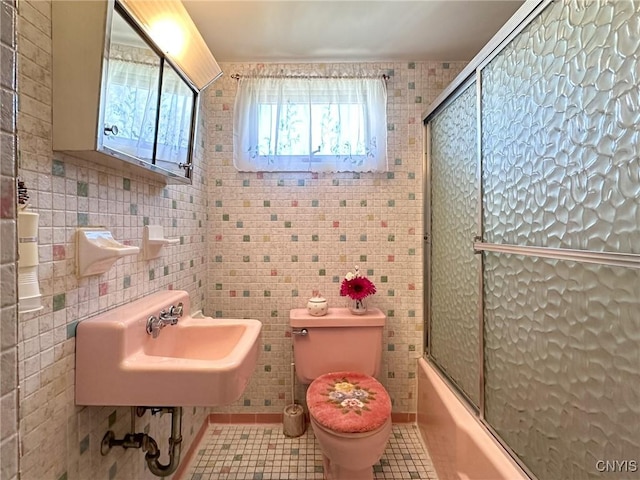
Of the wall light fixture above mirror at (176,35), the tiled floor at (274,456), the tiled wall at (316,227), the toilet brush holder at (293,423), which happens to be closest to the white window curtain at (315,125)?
the tiled wall at (316,227)

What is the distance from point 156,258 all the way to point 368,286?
1.11m

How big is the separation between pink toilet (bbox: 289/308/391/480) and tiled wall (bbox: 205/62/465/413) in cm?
19

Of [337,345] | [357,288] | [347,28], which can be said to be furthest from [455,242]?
[347,28]

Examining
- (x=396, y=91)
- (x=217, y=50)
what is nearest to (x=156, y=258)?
(x=217, y=50)

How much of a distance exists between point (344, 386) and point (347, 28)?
1.83m

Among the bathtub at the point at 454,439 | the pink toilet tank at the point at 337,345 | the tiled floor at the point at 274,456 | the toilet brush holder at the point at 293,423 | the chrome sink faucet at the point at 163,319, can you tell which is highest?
the chrome sink faucet at the point at 163,319

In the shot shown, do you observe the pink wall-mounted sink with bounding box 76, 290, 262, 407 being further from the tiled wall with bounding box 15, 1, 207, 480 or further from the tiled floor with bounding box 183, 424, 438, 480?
the tiled floor with bounding box 183, 424, 438, 480

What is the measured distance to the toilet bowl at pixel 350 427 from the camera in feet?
4.33

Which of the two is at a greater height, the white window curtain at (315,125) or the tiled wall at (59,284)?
the white window curtain at (315,125)

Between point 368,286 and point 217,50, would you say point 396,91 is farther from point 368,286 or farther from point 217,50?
point 368,286

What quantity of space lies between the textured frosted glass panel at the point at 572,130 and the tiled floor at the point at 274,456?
1.30 meters

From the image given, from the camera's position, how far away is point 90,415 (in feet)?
3.25

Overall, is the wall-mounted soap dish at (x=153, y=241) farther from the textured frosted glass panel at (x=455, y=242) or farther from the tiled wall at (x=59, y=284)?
the textured frosted glass panel at (x=455, y=242)

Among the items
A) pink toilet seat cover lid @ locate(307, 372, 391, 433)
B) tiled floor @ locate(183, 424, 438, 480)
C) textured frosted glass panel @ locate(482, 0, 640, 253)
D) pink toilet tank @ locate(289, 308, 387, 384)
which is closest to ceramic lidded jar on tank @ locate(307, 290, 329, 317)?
pink toilet tank @ locate(289, 308, 387, 384)
